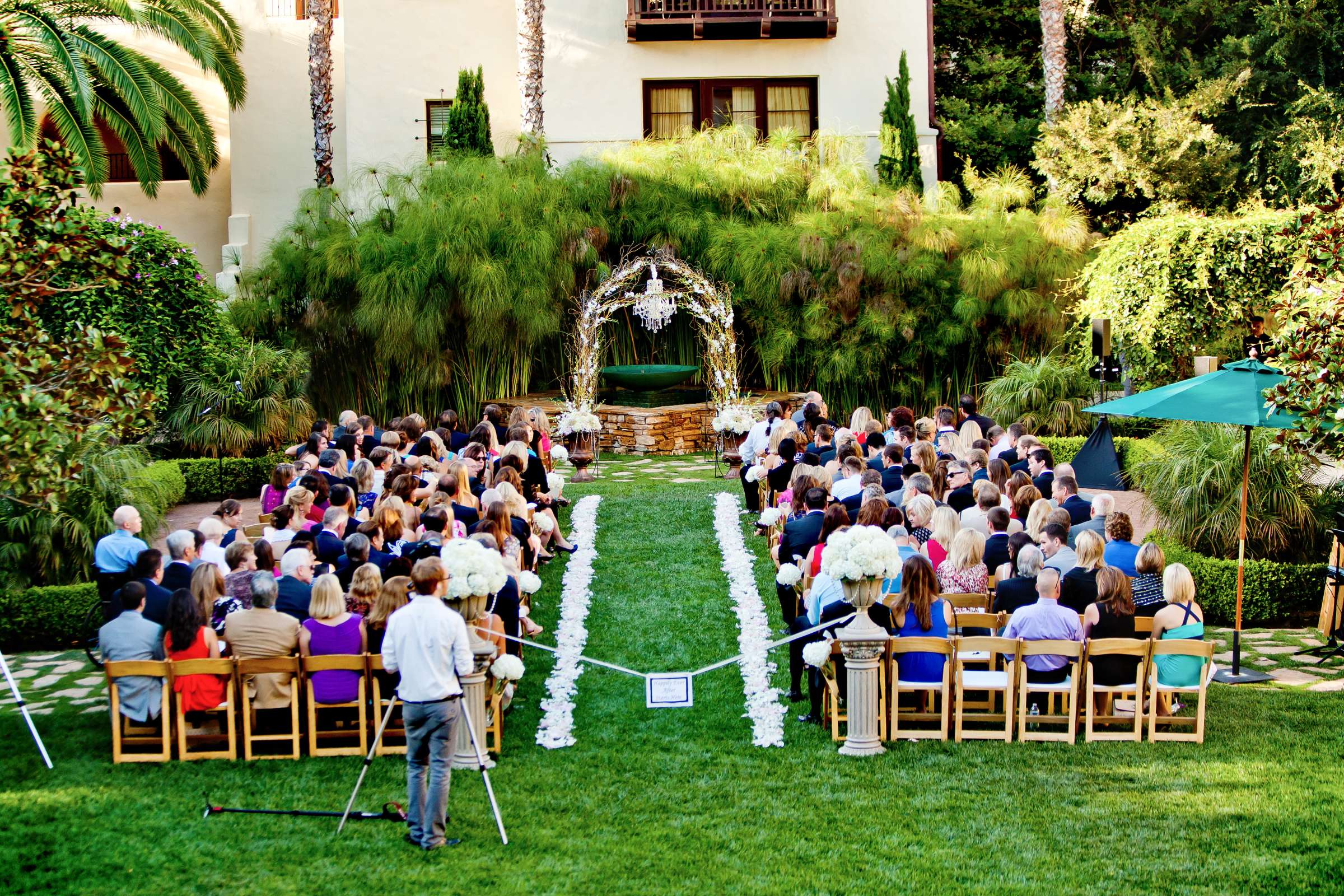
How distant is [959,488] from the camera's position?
1155 centimetres

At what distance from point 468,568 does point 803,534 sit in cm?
332

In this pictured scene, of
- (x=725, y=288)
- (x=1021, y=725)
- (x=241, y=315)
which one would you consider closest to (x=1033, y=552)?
(x=1021, y=725)

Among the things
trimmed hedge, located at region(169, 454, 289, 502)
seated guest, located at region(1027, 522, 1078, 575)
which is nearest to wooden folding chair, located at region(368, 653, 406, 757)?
seated guest, located at region(1027, 522, 1078, 575)

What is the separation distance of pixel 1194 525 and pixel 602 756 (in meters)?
6.40

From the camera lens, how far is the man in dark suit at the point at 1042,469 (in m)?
11.8

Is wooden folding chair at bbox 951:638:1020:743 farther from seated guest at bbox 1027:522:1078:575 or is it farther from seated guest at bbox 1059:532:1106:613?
seated guest at bbox 1027:522:1078:575

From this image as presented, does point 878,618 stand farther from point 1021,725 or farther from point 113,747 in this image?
point 113,747

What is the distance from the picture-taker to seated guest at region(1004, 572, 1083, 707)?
8.39 meters

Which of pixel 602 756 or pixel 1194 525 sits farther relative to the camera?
pixel 1194 525

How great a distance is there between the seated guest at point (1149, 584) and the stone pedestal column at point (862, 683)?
75.9 inches

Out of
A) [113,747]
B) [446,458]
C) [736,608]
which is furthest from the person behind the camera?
[446,458]

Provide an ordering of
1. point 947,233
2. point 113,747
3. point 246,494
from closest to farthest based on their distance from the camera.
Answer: point 113,747 → point 246,494 → point 947,233

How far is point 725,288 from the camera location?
21.3 m

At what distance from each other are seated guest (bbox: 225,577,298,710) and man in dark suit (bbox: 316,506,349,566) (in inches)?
50.4
